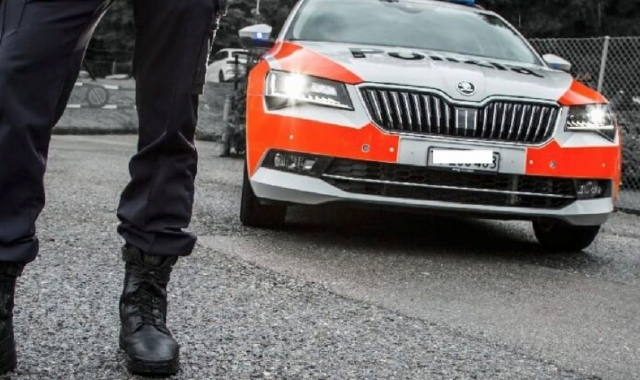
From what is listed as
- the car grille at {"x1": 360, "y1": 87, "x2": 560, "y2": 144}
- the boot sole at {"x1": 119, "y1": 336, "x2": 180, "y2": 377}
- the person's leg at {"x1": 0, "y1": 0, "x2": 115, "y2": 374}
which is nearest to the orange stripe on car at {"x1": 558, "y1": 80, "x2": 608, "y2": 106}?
the car grille at {"x1": 360, "y1": 87, "x2": 560, "y2": 144}

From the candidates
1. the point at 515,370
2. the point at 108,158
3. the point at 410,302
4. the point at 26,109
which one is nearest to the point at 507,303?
the point at 410,302

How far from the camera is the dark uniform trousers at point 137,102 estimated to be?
2355mm

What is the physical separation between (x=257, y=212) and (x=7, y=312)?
3.29 metres

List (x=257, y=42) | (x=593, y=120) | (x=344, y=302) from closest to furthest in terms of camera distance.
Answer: (x=344, y=302) < (x=593, y=120) < (x=257, y=42)

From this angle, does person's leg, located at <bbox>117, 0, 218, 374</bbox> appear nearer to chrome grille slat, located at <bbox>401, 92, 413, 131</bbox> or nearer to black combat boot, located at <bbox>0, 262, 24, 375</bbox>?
black combat boot, located at <bbox>0, 262, 24, 375</bbox>

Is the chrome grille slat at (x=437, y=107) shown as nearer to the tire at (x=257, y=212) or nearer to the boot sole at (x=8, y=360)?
the tire at (x=257, y=212)

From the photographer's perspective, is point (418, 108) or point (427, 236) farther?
point (427, 236)

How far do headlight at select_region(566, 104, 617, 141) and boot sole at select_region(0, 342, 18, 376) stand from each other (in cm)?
354

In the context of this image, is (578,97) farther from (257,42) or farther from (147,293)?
(147,293)

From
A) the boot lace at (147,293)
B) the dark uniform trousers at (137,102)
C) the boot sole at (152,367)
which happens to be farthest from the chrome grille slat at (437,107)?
the boot sole at (152,367)

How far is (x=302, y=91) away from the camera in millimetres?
5309

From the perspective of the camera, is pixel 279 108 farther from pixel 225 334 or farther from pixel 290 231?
pixel 225 334

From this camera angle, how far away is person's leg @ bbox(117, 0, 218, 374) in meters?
2.62

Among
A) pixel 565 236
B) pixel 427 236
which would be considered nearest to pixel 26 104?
pixel 427 236
